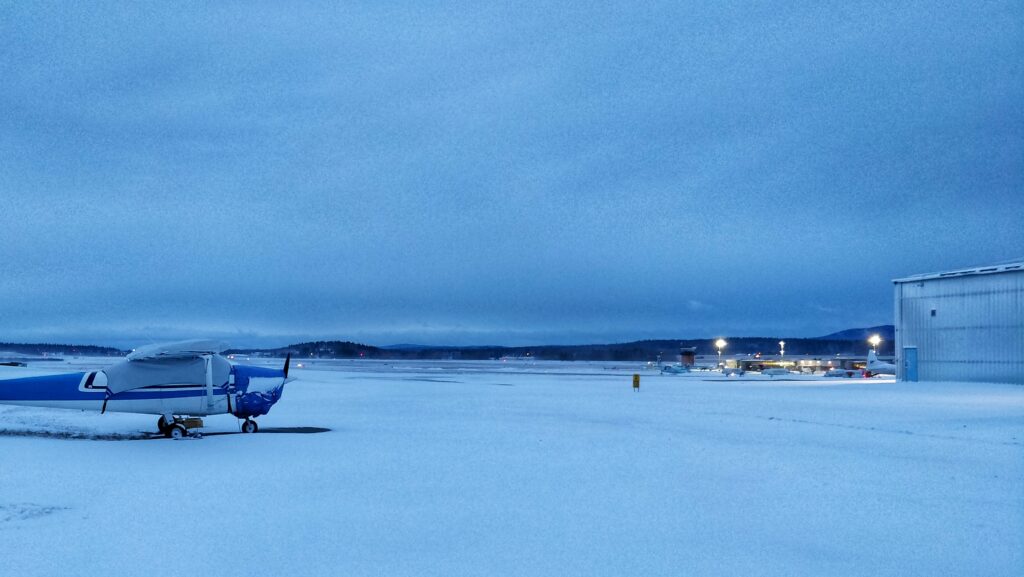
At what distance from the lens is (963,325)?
4184 cm

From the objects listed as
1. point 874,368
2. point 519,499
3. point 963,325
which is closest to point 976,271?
point 963,325

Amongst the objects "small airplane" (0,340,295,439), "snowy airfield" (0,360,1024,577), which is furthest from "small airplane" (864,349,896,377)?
"small airplane" (0,340,295,439)

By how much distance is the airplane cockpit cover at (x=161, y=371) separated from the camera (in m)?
18.7

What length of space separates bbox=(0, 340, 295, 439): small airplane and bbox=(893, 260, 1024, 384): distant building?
39770mm

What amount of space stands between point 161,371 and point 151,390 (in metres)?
0.57

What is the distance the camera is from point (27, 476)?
1209 centimetres

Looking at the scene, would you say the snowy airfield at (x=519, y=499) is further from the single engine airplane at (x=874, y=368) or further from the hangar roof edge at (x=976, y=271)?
the single engine airplane at (x=874, y=368)

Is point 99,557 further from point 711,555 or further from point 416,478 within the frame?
point 711,555

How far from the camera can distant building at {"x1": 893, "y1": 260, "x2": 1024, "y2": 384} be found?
38688 mm

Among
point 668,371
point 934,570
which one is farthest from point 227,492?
point 668,371

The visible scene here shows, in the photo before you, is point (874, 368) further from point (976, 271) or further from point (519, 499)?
point (519, 499)

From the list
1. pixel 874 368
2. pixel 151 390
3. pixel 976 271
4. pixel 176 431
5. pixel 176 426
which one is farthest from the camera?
pixel 874 368

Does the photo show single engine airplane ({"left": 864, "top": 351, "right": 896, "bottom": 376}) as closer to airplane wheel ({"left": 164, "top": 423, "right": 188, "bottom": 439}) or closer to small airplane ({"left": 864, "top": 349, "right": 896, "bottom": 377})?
small airplane ({"left": 864, "top": 349, "right": 896, "bottom": 377})

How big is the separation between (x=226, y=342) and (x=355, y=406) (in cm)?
1013
